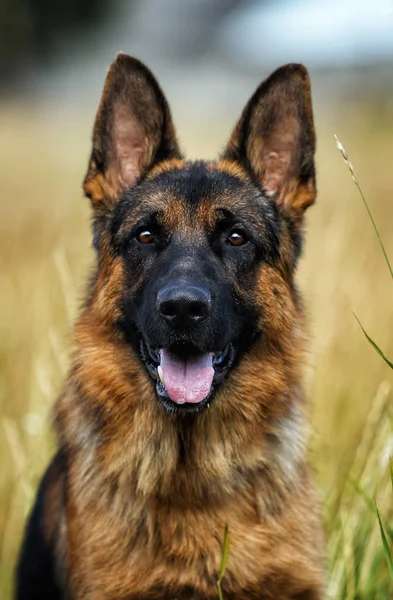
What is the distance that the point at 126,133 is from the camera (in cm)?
358

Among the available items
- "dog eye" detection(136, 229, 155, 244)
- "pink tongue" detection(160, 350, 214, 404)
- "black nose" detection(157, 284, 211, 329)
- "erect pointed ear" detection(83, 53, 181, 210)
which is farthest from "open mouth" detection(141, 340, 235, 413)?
"erect pointed ear" detection(83, 53, 181, 210)

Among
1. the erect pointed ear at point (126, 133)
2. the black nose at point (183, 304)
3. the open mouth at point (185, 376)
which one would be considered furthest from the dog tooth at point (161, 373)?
the erect pointed ear at point (126, 133)

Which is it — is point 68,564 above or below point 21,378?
above

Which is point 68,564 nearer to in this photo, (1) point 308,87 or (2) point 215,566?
(2) point 215,566

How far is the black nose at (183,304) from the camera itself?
284 centimetres

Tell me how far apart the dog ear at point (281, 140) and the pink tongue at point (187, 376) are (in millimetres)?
928

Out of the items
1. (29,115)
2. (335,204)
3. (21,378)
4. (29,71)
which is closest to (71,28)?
(29,71)

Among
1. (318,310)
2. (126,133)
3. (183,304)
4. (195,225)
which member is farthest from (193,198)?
(318,310)

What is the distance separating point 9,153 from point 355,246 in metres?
6.40

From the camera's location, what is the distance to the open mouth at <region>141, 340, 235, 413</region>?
2.97 metres

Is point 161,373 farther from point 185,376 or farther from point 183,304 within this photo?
point 183,304

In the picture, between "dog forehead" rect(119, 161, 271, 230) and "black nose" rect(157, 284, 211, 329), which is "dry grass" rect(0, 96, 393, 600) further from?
"black nose" rect(157, 284, 211, 329)

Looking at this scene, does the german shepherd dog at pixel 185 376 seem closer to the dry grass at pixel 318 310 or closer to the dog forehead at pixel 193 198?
the dog forehead at pixel 193 198

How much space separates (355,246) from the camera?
741 centimetres
